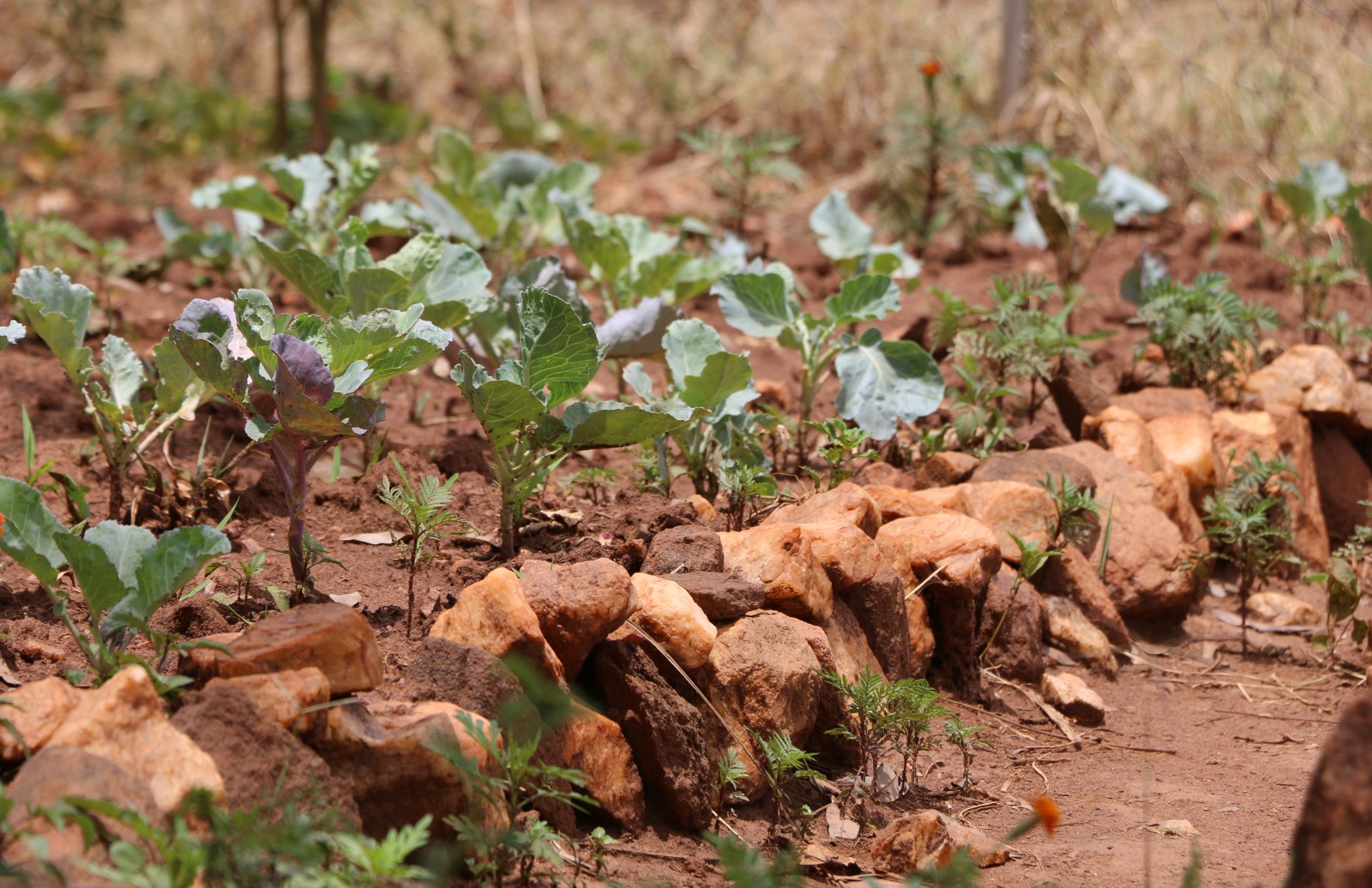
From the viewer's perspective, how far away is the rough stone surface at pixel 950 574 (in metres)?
2.62

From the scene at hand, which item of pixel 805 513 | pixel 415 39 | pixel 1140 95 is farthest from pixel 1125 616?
pixel 415 39

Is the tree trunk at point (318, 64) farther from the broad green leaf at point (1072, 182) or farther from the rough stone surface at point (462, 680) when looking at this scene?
the rough stone surface at point (462, 680)

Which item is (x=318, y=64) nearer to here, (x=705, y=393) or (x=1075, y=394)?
(x=705, y=393)

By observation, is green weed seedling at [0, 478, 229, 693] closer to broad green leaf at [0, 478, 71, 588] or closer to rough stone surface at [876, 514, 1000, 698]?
broad green leaf at [0, 478, 71, 588]

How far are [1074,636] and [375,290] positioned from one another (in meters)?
1.69

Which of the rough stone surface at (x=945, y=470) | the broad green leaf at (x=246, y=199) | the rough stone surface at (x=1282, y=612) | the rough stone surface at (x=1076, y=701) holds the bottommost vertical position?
the rough stone surface at (x=1282, y=612)

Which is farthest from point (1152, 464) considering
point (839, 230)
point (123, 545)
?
point (123, 545)

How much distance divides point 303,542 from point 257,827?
0.77 metres

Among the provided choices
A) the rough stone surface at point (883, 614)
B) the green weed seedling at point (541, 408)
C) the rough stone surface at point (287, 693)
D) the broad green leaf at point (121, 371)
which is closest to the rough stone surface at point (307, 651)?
the rough stone surface at point (287, 693)

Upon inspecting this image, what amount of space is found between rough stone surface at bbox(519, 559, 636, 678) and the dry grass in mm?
3635

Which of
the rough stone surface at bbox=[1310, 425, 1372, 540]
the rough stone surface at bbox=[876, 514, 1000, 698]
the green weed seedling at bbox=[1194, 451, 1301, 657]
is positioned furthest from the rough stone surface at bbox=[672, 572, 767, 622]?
the rough stone surface at bbox=[1310, 425, 1372, 540]

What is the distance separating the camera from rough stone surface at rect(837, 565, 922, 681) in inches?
97.2

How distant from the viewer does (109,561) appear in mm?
1785

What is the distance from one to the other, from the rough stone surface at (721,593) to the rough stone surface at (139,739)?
33.6 inches
